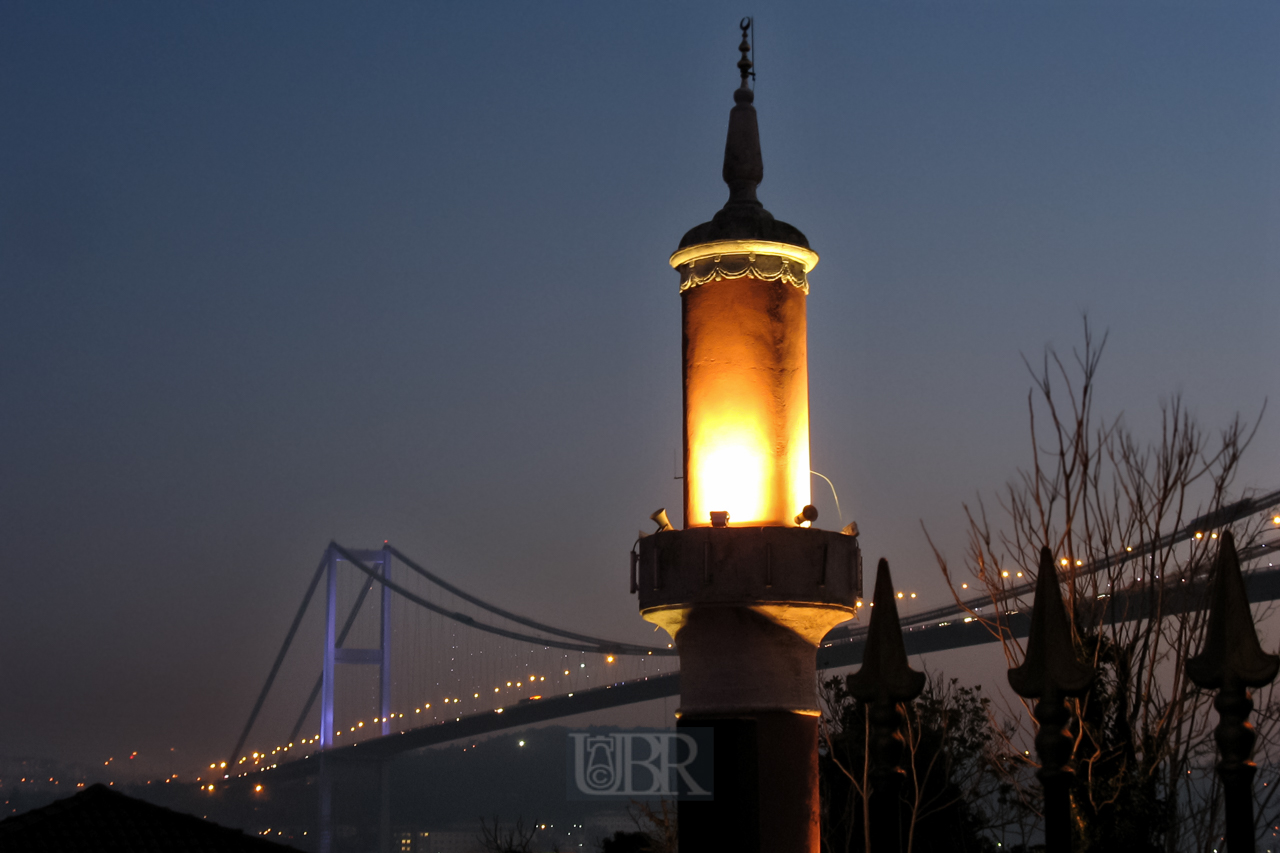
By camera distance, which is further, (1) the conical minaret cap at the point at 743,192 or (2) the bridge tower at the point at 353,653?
(2) the bridge tower at the point at 353,653

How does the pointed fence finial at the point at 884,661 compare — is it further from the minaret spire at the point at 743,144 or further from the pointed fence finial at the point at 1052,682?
the minaret spire at the point at 743,144

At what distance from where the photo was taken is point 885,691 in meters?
4.88

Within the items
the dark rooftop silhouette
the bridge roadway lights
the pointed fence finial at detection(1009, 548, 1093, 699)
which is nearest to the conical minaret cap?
the bridge roadway lights

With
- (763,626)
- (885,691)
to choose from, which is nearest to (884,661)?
(885,691)

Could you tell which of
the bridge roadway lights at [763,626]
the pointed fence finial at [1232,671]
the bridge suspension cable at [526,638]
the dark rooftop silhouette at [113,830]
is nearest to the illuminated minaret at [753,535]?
the bridge roadway lights at [763,626]

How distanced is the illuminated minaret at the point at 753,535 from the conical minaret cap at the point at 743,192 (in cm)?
2

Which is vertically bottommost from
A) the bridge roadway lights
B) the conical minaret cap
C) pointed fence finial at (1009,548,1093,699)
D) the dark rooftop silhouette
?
the dark rooftop silhouette

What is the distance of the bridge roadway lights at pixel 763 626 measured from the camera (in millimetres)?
11758

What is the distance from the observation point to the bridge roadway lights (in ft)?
38.6

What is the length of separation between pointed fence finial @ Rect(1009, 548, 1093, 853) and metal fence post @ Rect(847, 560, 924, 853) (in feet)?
1.32

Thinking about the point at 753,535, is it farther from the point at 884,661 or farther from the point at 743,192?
the point at 884,661

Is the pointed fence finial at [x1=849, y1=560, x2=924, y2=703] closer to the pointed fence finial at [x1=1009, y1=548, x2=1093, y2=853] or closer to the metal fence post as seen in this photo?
the metal fence post

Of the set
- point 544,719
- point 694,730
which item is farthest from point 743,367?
point 544,719

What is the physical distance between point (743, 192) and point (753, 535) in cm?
326
